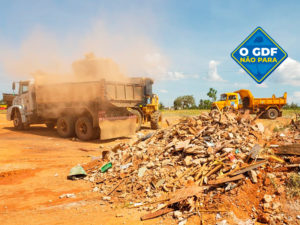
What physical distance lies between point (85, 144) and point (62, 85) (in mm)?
3305

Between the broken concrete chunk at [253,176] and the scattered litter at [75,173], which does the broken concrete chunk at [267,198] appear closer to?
the broken concrete chunk at [253,176]

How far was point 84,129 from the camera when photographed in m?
12.4

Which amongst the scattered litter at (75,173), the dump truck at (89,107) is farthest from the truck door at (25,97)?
the scattered litter at (75,173)

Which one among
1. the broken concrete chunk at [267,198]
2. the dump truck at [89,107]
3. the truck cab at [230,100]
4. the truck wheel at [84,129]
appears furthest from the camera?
the truck cab at [230,100]

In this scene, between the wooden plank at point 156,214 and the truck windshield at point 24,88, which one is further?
the truck windshield at point 24,88

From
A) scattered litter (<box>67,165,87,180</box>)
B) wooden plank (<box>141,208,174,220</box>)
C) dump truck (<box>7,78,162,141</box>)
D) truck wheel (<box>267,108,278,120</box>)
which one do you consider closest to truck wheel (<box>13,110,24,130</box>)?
dump truck (<box>7,78,162,141</box>)

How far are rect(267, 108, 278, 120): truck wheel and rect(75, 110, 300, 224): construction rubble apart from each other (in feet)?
49.3

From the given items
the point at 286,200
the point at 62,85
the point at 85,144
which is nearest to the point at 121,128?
the point at 85,144

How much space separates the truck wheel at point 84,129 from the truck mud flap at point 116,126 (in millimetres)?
894

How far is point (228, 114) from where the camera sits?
7965 mm

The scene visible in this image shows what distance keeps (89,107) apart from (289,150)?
8752mm

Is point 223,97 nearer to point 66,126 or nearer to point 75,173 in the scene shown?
point 66,126

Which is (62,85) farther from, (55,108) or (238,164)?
(238,164)

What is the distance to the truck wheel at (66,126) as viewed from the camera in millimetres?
12828
